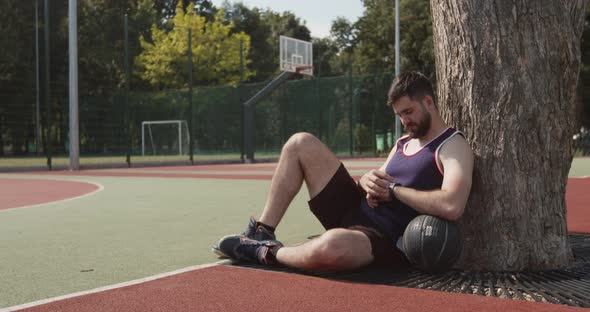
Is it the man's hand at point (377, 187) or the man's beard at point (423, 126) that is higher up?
the man's beard at point (423, 126)

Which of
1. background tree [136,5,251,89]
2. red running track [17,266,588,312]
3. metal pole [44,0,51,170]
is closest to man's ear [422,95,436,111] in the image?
red running track [17,266,588,312]

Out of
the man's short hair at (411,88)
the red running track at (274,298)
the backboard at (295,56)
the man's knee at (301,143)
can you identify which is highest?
the backboard at (295,56)

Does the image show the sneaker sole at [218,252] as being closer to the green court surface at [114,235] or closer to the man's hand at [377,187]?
the green court surface at [114,235]

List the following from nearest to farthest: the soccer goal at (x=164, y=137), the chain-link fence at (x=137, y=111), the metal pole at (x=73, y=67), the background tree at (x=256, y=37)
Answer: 1. the metal pole at (x=73, y=67)
2. the chain-link fence at (x=137, y=111)
3. the soccer goal at (x=164, y=137)
4. the background tree at (x=256, y=37)

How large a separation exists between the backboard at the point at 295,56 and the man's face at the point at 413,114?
22103mm

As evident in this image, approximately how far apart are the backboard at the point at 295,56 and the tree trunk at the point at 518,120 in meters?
Answer: 22.0

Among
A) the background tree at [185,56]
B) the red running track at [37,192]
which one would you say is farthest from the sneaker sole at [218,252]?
the background tree at [185,56]

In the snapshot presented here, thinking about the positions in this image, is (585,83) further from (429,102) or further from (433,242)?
(433,242)

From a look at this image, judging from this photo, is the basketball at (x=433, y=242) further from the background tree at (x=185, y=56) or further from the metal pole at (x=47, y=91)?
the background tree at (x=185, y=56)

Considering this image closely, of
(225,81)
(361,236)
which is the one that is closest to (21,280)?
(361,236)

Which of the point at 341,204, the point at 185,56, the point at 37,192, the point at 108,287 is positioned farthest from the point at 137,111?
the point at 108,287

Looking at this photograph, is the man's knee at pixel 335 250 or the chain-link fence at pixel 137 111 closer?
the man's knee at pixel 335 250

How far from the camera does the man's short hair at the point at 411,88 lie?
3604 mm

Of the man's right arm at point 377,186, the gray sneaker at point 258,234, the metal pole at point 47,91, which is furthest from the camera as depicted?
the metal pole at point 47,91
